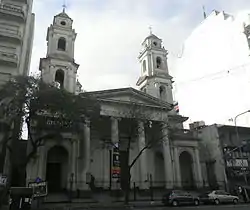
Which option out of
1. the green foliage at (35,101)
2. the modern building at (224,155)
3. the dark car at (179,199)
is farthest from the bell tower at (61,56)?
the modern building at (224,155)

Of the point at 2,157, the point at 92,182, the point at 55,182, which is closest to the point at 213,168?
the point at 92,182

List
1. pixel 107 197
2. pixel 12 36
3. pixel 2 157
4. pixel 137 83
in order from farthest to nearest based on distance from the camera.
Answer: pixel 137 83 → pixel 12 36 → pixel 107 197 → pixel 2 157

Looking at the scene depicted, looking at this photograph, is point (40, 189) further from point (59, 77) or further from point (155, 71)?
point (155, 71)

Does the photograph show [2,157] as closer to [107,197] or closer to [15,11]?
[107,197]

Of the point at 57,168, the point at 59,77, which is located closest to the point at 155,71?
the point at 59,77

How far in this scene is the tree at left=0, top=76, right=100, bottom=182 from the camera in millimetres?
24656

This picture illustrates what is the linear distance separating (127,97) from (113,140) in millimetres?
6502

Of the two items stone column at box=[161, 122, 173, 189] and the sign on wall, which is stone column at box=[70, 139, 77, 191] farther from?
the sign on wall

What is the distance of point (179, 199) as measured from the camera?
28.4m

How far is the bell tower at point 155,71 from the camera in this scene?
46.5 meters

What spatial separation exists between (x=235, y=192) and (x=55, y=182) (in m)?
22.5

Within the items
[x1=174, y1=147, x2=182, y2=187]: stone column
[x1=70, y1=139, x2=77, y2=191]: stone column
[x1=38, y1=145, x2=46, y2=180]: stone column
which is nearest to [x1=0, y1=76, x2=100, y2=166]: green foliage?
[x1=38, y1=145, x2=46, y2=180]: stone column

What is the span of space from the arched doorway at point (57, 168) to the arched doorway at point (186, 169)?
1632 centimetres

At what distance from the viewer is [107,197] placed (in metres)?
31.5
